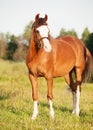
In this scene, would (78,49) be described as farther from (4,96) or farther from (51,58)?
(4,96)

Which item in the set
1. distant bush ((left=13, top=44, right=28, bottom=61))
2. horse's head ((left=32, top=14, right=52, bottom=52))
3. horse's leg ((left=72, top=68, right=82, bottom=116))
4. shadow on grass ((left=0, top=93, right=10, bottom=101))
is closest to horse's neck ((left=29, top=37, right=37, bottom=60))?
horse's head ((left=32, top=14, right=52, bottom=52))

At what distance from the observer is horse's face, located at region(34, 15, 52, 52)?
6.79 metres

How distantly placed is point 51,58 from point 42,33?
2.49ft

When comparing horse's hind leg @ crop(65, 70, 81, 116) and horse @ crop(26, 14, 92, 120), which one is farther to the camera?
horse's hind leg @ crop(65, 70, 81, 116)

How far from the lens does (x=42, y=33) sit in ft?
22.5

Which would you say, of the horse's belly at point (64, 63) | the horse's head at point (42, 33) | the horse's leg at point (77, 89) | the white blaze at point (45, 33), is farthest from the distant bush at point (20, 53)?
the white blaze at point (45, 33)

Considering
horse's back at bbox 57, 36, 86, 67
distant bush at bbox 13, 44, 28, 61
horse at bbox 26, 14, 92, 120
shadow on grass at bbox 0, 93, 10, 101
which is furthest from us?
distant bush at bbox 13, 44, 28, 61

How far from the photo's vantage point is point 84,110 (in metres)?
8.67

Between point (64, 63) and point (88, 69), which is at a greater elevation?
point (64, 63)

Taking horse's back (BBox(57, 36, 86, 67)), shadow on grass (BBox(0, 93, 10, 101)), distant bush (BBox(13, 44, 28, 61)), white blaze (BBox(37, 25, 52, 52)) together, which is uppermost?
white blaze (BBox(37, 25, 52, 52))

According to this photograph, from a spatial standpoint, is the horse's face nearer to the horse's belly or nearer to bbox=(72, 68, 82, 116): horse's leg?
the horse's belly

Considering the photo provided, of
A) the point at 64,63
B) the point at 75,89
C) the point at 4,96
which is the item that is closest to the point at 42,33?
the point at 64,63

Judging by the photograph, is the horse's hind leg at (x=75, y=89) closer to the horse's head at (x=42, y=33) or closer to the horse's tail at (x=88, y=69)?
the horse's tail at (x=88, y=69)

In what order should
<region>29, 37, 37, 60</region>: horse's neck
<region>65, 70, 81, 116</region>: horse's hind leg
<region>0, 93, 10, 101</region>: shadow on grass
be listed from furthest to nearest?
<region>0, 93, 10, 101</region>: shadow on grass → <region>65, 70, 81, 116</region>: horse's hind leg → <region>29, 37, 37, 60</region>: horse's neck
